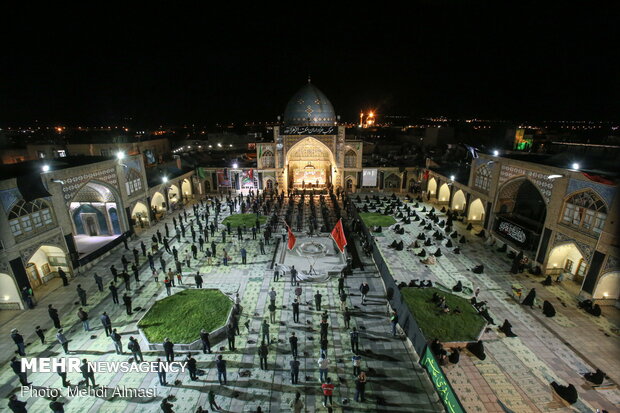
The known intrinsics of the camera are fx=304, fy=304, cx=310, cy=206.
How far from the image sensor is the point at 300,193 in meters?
33.3

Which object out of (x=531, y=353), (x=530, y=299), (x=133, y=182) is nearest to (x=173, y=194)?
(x=133, y=182)

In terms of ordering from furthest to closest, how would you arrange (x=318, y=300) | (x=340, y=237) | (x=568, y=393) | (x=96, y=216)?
(x=96, y=216), (x=340, y=237), (x=318, y=300), (x=568, y=393)

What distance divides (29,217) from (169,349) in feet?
35.0

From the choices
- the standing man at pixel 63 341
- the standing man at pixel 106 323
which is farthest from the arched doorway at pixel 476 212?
the standing man at pixel 63 341

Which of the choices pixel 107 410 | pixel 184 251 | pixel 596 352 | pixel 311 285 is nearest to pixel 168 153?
pixel 184 251

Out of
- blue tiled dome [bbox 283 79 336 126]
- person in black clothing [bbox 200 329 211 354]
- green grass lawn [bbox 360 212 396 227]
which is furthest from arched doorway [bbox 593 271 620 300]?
blue tiled dome [bbox 283 79 336 126]

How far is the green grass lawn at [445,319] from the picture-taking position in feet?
36.8

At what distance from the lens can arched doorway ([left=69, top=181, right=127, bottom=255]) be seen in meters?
20.8

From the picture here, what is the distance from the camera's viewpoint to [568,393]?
8.47 m

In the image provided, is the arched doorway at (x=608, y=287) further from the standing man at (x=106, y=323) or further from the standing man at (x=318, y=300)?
the standing man at (x=106, y=323)

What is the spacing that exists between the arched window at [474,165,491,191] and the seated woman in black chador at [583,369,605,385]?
14870 millimetres

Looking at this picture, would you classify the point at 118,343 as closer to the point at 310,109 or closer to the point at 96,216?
the point at 96,216

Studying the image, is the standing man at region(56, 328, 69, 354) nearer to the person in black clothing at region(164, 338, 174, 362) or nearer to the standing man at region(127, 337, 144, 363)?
the standing man at region(127, 337, 144, 363)

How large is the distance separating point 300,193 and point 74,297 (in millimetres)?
22202
